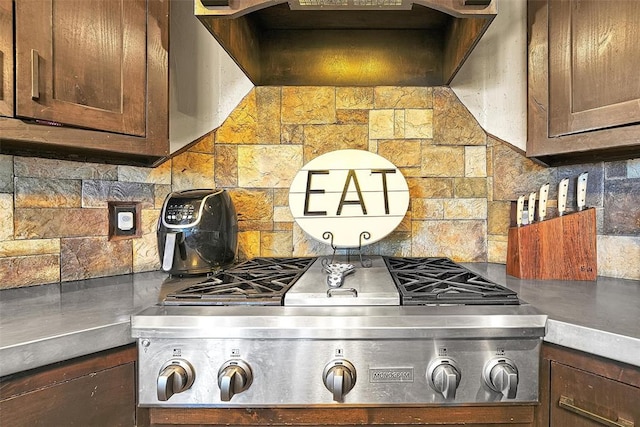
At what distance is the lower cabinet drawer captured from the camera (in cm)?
61

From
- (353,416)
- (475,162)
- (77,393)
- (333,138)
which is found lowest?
(353,416)

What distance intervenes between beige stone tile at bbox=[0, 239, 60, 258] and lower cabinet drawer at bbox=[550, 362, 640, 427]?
4.58 feet

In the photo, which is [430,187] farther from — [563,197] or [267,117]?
[267,117]

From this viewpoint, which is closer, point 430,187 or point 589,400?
point 589,400

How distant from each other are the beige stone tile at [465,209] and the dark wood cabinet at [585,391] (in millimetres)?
727

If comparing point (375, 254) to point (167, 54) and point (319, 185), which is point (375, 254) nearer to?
point (319, 185)

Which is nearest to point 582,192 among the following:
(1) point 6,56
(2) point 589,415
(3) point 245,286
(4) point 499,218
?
(4) point 499,218

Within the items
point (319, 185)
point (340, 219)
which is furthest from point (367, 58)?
point (340, 219)

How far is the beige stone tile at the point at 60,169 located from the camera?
40.1 inches

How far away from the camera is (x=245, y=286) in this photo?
0.92 m

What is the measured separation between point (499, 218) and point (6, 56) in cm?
159

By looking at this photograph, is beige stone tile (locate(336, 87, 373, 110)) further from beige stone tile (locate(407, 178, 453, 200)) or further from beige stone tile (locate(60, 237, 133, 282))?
beige stone tile (locate(60, 237, 133, 282))

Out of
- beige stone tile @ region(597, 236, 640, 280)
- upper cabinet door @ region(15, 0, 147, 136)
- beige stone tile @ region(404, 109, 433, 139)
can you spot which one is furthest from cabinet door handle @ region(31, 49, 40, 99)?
beige stone tile @ region(597, 236, 640, 280)

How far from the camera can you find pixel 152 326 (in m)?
0.72
